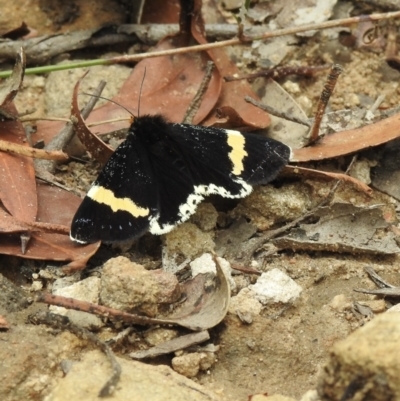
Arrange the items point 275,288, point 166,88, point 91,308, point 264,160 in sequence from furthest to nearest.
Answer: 1. point 166,88
2. point 264,160
3. point 275,288
4. point 91,308

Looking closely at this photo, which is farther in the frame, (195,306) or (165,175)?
(165,175)

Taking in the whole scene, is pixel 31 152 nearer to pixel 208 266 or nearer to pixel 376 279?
pixel 208 266

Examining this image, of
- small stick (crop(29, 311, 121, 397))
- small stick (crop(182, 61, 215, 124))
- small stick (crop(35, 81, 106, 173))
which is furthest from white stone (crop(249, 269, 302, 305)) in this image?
small stick (crop(35, 81, 106, 173))

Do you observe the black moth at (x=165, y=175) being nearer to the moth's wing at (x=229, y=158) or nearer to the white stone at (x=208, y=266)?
the moth's wing at (x=229, y=158)

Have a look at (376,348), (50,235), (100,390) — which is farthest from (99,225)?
(376,348)

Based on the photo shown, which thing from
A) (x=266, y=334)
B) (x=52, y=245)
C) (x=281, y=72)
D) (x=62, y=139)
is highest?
(x=281, y=72)

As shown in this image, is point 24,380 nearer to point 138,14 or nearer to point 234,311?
point 234,311

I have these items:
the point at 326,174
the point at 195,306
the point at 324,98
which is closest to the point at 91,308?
the point at 195,306

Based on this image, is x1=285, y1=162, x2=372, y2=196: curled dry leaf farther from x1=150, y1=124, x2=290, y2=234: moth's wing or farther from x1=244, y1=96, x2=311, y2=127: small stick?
x1=244, y1=96, x2=311, y2=127: small stick
